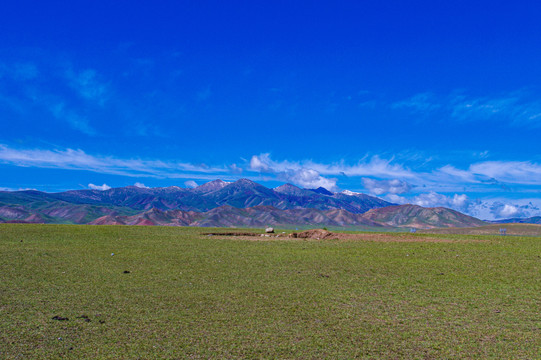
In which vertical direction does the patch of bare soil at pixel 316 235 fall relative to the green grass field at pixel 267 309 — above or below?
above

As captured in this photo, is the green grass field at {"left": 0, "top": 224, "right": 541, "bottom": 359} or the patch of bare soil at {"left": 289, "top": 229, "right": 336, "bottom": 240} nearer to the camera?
the green grass field at {"left": 0, "top": 224, "right": 541, "bottom": 359}

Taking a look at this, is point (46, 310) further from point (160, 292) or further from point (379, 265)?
point (379, 265)

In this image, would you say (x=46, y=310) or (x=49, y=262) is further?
(x=49, y=262)

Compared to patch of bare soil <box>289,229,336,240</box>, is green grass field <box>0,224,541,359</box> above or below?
below

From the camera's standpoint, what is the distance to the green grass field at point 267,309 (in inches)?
300

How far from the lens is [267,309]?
10242mm

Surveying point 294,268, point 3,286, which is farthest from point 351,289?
point 3,286

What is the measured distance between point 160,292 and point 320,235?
27021mm

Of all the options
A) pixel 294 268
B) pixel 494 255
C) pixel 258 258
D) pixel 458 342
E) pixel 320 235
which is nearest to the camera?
pixel 458 342

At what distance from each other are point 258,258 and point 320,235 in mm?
18643

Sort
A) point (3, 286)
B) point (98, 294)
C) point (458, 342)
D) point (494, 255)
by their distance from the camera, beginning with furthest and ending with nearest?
1. point (494, 255)
2. point (3, 286)
3. point (98, 294)
4. point (458, 342)

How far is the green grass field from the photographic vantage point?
25.0ft

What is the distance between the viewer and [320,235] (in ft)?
124

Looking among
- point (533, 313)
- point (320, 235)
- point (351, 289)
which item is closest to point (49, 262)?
point (351, 289)
